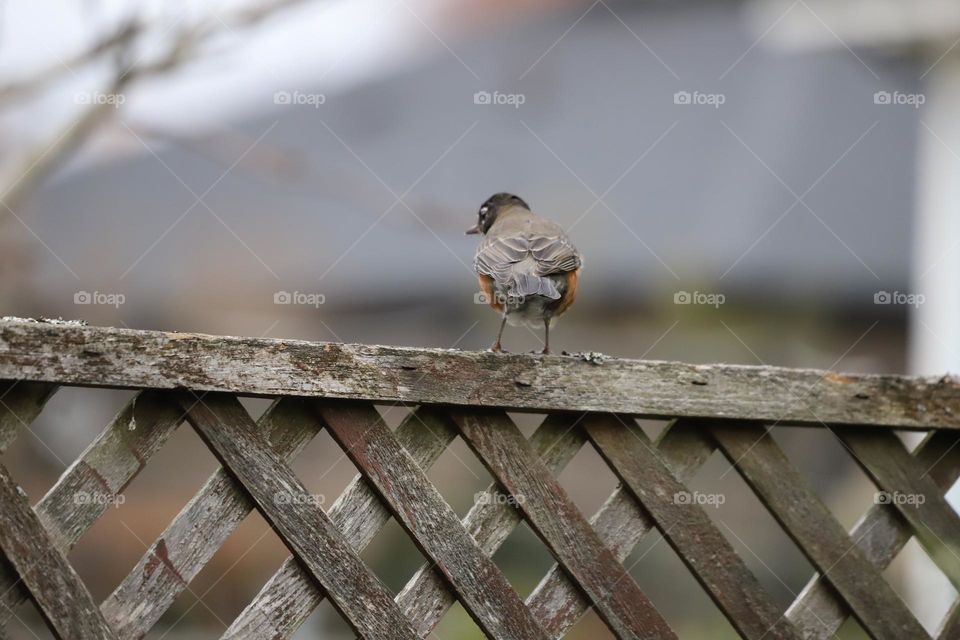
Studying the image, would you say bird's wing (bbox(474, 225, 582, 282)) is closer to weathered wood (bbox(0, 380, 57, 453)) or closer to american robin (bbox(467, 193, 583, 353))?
american robin (bbox(467, 193, 583, 353))

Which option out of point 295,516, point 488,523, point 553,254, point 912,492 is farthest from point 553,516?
point 553,254

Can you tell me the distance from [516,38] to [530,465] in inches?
276

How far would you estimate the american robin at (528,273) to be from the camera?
3.35 m

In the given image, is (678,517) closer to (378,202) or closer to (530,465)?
(530,465)

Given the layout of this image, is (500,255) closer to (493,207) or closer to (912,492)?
(493,207)

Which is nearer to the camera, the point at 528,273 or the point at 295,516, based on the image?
the point at 295,516

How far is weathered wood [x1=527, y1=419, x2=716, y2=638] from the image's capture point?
2.09 meters

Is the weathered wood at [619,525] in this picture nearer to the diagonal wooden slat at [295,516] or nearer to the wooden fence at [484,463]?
the wooden fence at [484,463]

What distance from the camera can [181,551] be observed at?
1.86 m

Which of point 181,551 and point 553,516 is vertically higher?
point 553,516

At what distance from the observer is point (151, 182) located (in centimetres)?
688

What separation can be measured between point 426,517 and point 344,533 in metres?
0.17

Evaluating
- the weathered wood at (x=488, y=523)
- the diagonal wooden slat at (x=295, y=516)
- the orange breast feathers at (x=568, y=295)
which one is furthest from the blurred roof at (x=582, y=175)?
the diagonal wooden slat at (x=295, y=516)

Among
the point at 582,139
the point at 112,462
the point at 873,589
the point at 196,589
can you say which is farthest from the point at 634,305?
the point at 112,462
